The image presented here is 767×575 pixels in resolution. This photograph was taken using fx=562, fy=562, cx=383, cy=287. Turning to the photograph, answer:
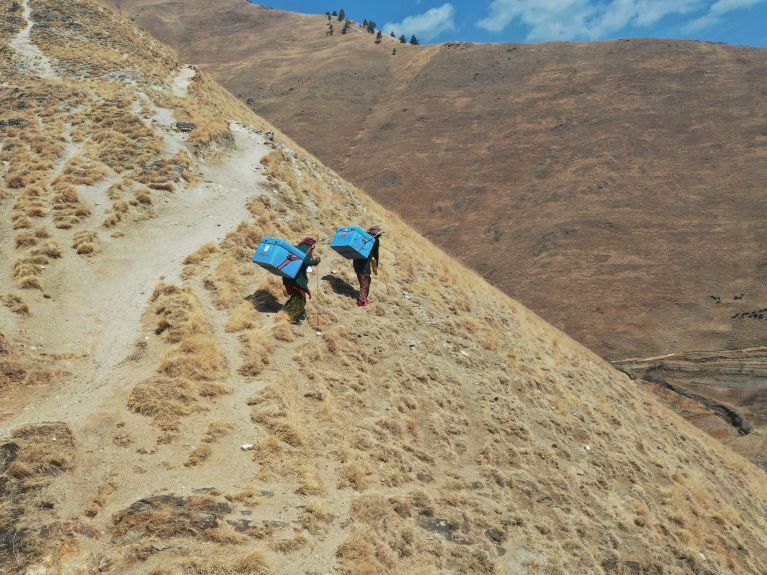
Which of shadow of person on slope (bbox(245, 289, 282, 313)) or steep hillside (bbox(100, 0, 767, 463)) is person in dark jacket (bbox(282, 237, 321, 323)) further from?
steep hillside (bbox(100, 0, 767, 463))

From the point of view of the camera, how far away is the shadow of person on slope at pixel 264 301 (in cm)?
1265

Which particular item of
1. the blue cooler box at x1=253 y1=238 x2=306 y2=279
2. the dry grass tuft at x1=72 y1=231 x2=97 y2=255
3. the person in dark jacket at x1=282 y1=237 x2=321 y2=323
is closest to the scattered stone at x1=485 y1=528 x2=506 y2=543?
the person in dark jacket at x1=282 y1=237 x2=321 y2=323

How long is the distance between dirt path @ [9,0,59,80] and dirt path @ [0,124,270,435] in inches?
505

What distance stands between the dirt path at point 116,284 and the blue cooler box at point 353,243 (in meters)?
3.95

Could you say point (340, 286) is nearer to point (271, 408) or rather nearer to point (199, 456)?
point (271, 408)

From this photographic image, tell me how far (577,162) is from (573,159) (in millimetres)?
942

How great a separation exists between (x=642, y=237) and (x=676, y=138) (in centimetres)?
2123

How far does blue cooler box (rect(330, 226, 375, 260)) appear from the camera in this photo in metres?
13.5

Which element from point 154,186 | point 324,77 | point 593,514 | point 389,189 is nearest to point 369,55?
point 324,77

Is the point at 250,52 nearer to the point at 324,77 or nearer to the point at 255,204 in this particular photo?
the point at 324,77

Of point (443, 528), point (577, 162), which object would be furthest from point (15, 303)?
point (577, 162)

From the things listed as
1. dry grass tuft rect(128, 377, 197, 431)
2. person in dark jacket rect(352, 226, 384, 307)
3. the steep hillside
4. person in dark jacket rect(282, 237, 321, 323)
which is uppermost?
the steep hillside

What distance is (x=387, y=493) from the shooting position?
28.3 ft

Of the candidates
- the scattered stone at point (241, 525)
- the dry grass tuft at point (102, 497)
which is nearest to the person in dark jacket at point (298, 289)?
the dry grass tuft at point (102, 497)
